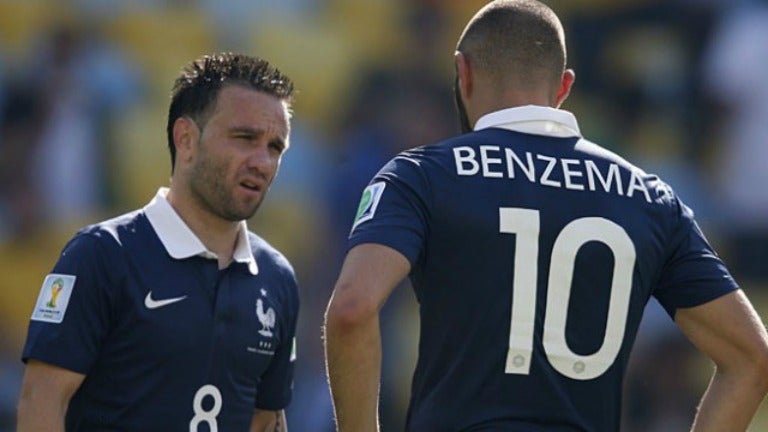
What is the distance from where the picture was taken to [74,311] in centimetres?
400

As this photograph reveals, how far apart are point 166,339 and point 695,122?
6.02 metres

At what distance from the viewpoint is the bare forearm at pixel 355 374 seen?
3.35m

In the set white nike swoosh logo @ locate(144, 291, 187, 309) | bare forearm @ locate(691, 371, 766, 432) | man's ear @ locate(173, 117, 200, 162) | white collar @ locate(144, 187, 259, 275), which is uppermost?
man's ear @ locate(173, 117, 200, 162)

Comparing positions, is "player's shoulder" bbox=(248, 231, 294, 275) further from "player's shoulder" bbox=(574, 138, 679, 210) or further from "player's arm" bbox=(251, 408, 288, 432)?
"player's shoulder" bbox=(574, 138, 679, 210)

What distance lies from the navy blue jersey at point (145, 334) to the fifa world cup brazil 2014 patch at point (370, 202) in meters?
0.88

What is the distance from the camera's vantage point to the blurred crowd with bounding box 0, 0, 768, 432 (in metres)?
8.90

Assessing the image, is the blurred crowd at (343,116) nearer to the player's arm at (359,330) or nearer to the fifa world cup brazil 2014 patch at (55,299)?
the fifa world cup brazil 2014 patch at (55,299)

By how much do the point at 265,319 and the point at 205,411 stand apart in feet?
1.16

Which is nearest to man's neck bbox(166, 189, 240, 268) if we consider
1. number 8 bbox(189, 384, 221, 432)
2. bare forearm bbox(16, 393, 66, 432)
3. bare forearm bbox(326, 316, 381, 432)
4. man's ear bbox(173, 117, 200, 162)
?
man's ear bbox(173, 117, 200, 162)

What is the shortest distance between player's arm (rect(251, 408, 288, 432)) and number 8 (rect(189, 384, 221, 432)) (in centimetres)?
32

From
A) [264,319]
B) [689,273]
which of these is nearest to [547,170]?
[689,273]

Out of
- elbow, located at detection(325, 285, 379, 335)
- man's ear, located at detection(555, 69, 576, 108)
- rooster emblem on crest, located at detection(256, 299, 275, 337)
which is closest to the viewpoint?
elbow, located at detection(325, 285, 379, 335)

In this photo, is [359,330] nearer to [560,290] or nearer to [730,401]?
[560,290]

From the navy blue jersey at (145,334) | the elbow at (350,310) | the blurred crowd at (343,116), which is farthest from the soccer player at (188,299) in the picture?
the blurred crowd at (343,116)
